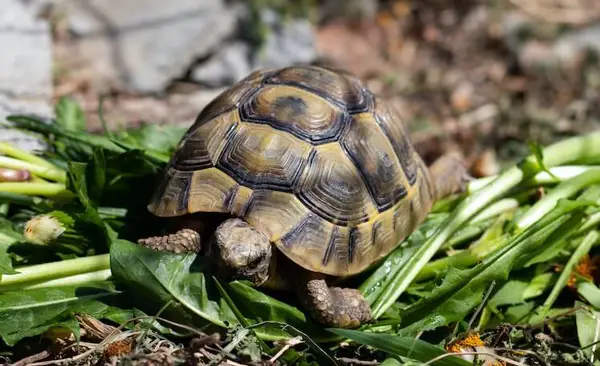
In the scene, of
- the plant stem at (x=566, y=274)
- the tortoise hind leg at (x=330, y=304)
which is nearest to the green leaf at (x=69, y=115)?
the tortoise hind leg at (x=330, y=304)

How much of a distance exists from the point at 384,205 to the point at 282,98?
599mm

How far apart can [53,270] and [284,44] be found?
416 centimetres

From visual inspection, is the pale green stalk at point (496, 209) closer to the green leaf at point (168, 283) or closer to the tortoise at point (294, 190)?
the tortoise at point (294, 190)

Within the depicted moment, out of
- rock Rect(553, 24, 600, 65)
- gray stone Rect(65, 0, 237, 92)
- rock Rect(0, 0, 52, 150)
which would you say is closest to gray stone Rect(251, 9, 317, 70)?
gray stone Rect(65, 0, 237, 92)

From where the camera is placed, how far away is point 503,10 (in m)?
7.62

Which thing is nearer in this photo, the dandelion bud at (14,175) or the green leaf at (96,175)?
the green leaf at (96,175)

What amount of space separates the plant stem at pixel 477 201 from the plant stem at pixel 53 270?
1092 mm

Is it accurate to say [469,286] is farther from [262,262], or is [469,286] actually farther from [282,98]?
[282,98]

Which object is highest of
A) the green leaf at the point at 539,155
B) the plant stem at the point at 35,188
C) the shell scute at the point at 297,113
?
the shell scute at the point at 297,113

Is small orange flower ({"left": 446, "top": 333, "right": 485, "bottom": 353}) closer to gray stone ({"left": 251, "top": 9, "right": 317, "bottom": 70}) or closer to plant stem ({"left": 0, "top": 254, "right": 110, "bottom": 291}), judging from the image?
plant stem ({"left": 0, "top": 254, "right": 110, "bottom": 291})

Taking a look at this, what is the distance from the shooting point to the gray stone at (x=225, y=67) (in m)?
6.35

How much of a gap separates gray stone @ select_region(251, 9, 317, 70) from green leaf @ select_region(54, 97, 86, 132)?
2652 millimetres

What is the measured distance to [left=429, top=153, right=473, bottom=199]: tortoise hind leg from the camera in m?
3.57

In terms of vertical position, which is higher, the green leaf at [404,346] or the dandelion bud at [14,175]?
the dandelion bud at [14,175]
